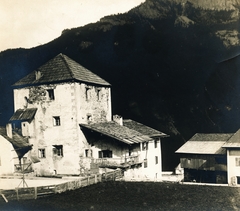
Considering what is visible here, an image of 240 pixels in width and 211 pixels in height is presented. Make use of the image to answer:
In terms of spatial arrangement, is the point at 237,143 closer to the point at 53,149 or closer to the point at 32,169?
the point at 53,149

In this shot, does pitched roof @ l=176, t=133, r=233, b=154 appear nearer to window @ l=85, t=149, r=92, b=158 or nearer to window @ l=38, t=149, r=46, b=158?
window @ l=85, t=149, r=92, b=158

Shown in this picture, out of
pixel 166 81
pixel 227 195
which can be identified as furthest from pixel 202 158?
pixel 227 195

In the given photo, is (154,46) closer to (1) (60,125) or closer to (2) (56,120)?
(1) (60,125)

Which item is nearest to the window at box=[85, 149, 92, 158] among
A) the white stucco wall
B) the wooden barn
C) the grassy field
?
the white stucco wall

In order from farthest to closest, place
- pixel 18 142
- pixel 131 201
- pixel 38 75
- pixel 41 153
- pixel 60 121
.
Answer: pixel 41 153 < pixel 60 121 < pixel 38 75 < pixel 18 142 < pixel 131 201

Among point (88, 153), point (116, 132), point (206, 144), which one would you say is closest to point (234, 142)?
point (206, 144)
